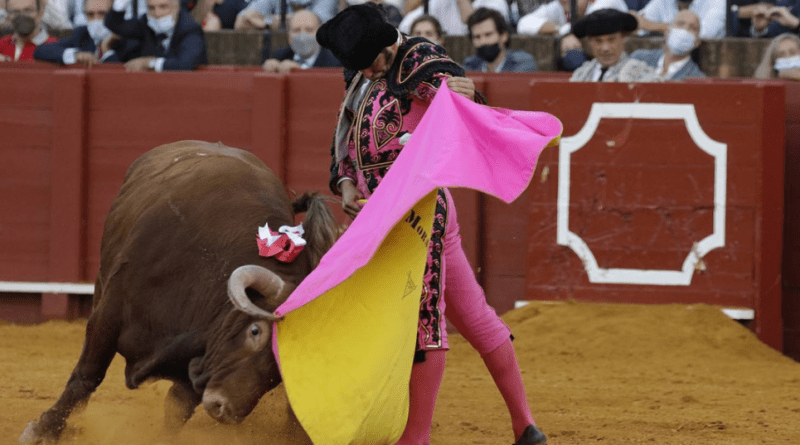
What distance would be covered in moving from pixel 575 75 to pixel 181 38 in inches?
98.4

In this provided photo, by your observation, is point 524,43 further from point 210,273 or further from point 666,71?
point 210,273

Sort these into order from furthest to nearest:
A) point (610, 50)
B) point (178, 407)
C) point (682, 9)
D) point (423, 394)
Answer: point (682, 9)
point (610, 50)
point (178, 407)
point (423, 394)

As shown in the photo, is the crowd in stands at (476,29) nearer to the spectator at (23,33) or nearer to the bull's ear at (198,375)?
the spectator at (23,33)

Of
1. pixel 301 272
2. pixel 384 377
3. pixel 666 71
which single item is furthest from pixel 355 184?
pixel 666 71

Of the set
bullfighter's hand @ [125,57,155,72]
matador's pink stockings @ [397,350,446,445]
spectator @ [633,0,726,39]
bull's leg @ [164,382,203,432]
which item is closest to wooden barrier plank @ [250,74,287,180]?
bullfighter's hand @ [125,57,155,72]

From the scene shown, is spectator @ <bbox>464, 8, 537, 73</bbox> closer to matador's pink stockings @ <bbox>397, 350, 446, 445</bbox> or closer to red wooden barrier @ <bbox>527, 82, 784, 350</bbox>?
red wooden barrier @ <bbox>527, 82, 784, 350</bbox>

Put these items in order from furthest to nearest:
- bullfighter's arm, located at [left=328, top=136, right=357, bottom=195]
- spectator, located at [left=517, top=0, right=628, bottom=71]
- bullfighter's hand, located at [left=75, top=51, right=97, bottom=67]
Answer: bullfighter's hand, located at [left=75, top=51, right=97, bottom=67] < spectator, located at [left=517, top=0, right=628, bottom=71] < bullfighter's arm, located at [left=328, top=136, right=357, bottom=195]

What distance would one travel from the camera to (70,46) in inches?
311

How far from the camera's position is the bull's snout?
318cm

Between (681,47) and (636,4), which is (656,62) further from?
(636,4)

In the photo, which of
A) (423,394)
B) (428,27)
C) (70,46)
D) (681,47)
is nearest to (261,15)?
(70,46)

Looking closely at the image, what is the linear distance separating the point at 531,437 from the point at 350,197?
85cm

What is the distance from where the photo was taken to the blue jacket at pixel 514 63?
7164 millimetres

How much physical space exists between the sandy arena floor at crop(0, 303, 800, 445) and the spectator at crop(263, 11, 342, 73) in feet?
6.69
